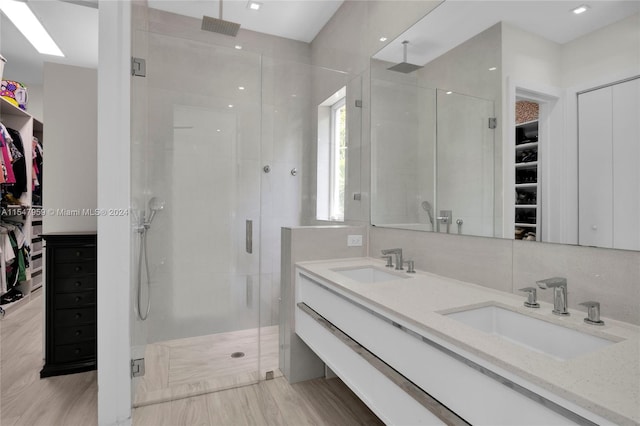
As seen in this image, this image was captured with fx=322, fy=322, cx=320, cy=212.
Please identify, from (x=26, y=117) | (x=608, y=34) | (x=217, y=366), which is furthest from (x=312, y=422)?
(x=26, y=117)

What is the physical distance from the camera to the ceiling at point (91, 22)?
230 cm

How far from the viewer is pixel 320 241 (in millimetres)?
2156

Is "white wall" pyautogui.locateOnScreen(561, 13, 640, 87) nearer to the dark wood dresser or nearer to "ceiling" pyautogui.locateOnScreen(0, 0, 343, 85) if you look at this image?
"ceiling" pyautogui.locateOnScreen(0, 0, 343, 85)

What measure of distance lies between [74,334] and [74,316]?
0.41ft

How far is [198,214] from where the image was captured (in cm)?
220

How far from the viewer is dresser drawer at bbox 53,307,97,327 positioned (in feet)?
7.25

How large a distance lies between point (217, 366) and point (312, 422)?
783 millimetres

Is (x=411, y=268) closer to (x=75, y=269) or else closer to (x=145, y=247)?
(x=145, y=247)

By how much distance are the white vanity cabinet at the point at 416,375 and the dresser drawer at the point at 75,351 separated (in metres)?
1.69

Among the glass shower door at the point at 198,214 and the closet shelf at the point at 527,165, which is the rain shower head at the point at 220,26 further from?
the closet shelf at the point at 527,165

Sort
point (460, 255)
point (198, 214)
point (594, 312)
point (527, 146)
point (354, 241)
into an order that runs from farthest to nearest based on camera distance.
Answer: point (354, 241) → point (198, 214) → point (460, 255) → point (527, 146) → point (594, 312)

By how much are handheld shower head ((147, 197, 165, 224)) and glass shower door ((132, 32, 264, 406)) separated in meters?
0.02

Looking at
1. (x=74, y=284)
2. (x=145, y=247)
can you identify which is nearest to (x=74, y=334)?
(x=74, y=284)

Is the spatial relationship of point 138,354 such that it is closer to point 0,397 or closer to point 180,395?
point 180,395
